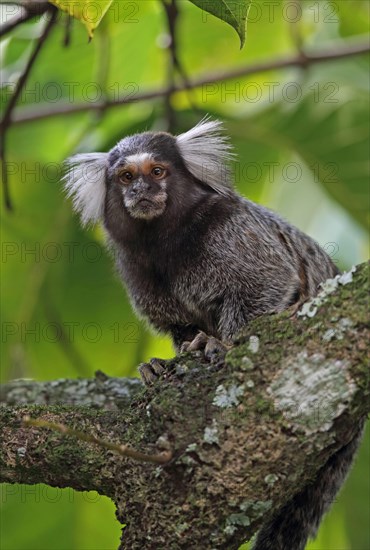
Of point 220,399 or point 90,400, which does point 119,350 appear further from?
point 220,399

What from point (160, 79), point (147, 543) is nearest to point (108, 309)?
point (160, 79)

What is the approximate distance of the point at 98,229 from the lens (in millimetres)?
4672

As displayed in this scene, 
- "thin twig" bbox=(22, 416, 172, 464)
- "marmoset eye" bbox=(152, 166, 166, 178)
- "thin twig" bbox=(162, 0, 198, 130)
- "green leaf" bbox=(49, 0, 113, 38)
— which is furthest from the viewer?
"marmoset eye" bbox=(152, 166, 166, 178)

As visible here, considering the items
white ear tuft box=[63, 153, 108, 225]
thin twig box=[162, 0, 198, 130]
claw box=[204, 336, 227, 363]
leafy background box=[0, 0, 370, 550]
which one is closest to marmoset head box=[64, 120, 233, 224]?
white ear tuft box=[63, 153, 108, 225]

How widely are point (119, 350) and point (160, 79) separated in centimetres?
199

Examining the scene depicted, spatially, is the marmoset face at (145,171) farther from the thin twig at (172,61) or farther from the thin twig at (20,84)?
the thin twig at (20,84)

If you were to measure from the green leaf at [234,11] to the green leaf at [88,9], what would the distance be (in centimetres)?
30

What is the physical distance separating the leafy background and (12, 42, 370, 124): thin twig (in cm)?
10

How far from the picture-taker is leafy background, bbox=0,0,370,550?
435 centimetres

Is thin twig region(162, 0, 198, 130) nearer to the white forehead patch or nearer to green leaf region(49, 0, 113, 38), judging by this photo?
the white forehead patch

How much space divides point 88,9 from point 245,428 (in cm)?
122

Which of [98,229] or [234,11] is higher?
[98,229]

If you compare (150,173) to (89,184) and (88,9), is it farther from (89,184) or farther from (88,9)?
(88,9)

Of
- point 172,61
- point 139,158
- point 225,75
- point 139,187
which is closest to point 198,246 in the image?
point 139,187
